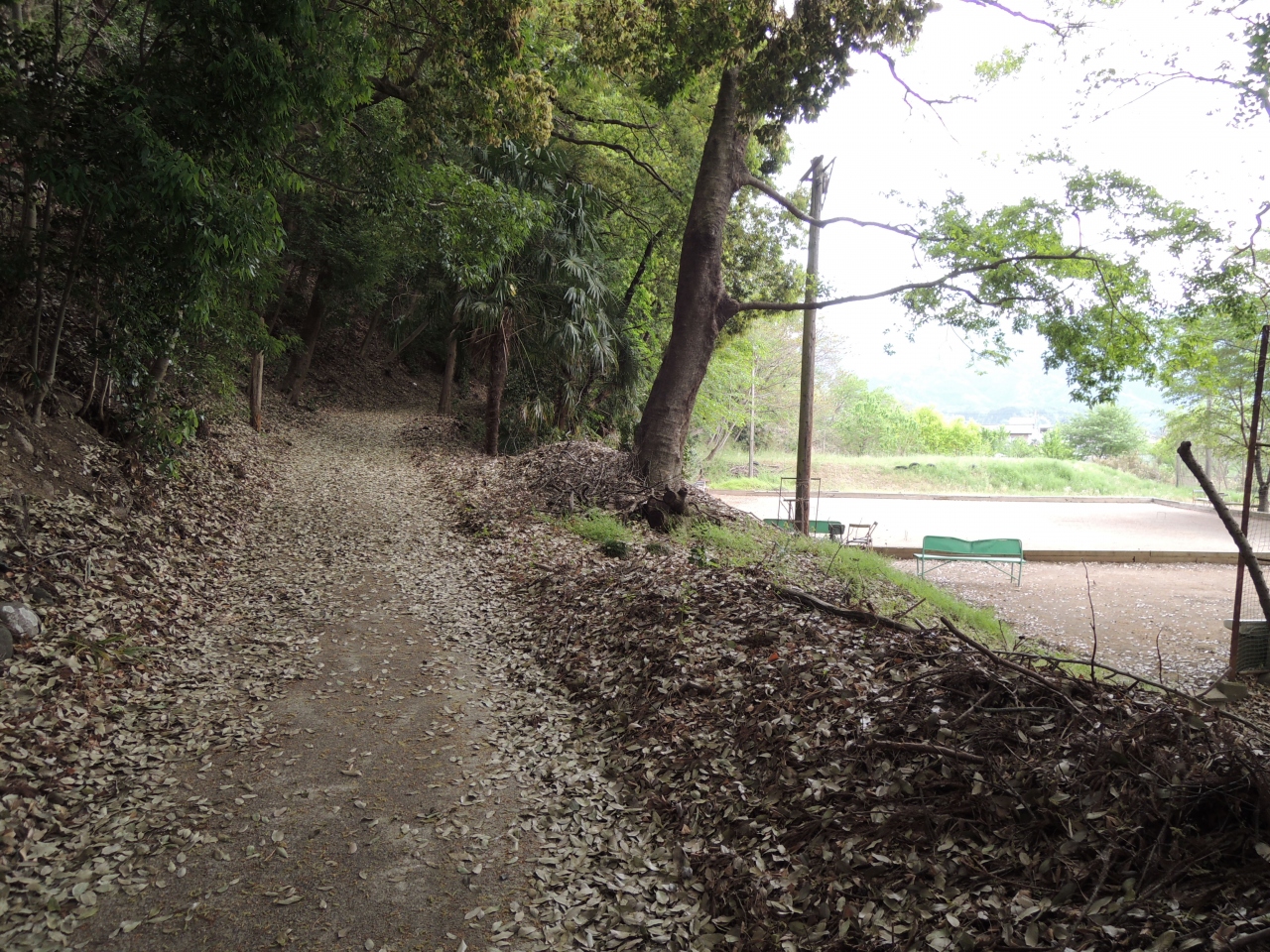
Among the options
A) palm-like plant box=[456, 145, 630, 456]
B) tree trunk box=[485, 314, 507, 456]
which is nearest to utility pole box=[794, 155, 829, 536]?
palm-like plant box=[456, 145, 630, 456]

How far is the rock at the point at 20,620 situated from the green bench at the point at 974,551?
1173cm

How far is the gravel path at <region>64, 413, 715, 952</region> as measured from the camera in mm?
2947

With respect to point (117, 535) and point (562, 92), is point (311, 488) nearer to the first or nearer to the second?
point (117, 535)

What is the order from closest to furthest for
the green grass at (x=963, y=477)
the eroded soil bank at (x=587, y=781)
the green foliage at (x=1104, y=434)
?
the eroded soil bank at (x=587, y=781)
the green grass at (x=963, y=477)
the green foliage at (x=1104, y=434)

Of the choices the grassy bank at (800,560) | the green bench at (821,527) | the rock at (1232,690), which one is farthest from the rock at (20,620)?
the green bench at (821,527)

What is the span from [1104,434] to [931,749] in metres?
54.0

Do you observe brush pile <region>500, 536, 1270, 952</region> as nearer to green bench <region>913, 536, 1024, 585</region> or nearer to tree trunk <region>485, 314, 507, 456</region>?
green bench <region>913, 536, 1024, 585</region>

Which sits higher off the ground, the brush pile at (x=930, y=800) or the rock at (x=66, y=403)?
the rock at (x=66, y=403)

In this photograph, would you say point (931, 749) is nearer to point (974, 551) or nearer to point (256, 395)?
point (974, 551)

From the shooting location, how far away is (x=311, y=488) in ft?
38.5

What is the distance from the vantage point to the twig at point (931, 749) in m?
3.15

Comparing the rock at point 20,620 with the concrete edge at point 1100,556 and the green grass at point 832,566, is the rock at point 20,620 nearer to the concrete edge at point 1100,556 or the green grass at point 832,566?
the green grass at point 832,566

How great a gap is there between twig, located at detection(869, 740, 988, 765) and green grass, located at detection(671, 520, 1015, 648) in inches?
125

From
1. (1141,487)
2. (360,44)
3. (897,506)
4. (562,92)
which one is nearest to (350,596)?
(360,44)
